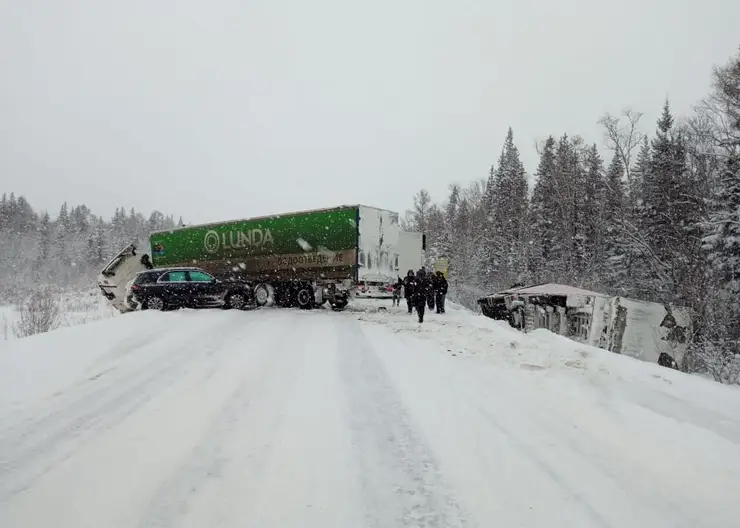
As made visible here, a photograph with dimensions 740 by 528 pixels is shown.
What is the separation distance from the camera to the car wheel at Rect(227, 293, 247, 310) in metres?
18.2

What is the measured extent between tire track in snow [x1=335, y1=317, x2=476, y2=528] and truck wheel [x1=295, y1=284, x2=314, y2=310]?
41.9ft

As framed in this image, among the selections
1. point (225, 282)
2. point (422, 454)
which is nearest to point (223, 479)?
point (422, 454)

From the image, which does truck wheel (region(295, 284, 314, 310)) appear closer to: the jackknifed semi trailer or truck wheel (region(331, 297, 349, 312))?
the jackknifed semi trailer

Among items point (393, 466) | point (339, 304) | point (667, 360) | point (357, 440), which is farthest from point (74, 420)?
point (339, 304)

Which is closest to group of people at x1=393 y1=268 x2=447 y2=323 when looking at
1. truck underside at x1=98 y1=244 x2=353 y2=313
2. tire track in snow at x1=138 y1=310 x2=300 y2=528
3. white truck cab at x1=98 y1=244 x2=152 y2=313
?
truck underside at x1=98 y1=244 x2=353 y2=313

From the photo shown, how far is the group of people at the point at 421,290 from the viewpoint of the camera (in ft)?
48.5

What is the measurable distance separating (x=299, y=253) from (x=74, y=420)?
14275 mm

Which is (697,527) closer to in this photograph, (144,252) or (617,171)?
(144,252)

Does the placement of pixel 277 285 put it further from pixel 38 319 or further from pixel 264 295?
pixel 38 319

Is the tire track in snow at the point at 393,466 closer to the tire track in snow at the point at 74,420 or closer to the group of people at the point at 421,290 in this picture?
the tire track in snow at the point at 74,420

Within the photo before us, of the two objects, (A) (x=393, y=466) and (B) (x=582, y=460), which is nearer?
(A) (x=393, y=466)

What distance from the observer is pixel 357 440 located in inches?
180

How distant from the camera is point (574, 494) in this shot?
3.58m

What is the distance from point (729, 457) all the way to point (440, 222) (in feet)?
215
